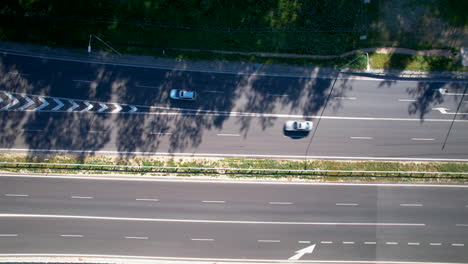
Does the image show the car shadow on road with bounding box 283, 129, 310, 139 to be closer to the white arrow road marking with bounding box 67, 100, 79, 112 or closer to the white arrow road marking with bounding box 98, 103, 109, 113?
the white arrow road marking with bounding box 98, 103, 109, 113

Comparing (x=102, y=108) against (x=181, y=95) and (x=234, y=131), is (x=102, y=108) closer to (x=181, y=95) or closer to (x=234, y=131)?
(x=181, y=95)

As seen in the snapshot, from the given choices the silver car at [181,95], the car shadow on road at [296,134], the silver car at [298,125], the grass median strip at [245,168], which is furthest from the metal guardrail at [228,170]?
Answer: the silver car at [181,95]

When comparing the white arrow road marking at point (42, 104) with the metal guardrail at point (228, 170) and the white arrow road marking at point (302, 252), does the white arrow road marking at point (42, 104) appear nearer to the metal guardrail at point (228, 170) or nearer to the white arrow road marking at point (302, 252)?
the metal guardrail at point (228, 170)

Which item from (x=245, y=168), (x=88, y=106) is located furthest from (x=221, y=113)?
(x=88, y=106)

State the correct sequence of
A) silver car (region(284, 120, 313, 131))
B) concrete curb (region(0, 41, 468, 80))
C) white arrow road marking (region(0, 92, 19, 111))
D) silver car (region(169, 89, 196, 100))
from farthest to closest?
concrete curb (region(0, 41, 468, 80)) < silver car (region(169, 89, 196, 100)) < white arrow road marking (region(0, 92, 19, 111)) < silver car (region(284, 120, 313, 131))

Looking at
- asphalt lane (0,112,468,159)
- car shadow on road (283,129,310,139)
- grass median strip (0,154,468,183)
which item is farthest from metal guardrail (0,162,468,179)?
car shadow on road (283,129,310,139)

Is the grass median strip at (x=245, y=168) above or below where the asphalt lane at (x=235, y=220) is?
above

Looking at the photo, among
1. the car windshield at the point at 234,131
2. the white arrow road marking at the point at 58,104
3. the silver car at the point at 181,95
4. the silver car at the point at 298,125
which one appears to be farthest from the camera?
the white arrow road marking at the point at 58,104
